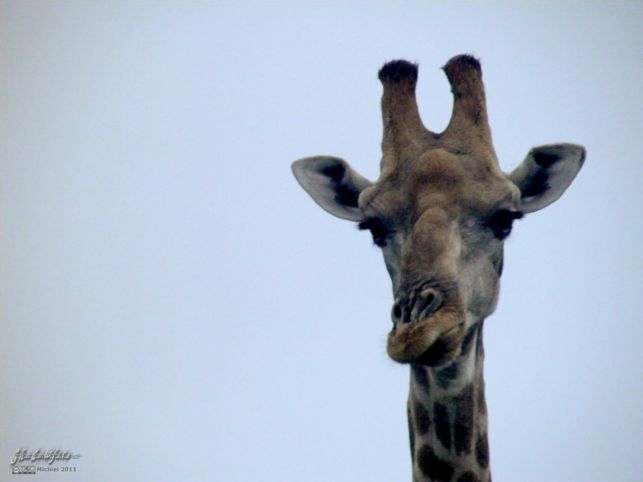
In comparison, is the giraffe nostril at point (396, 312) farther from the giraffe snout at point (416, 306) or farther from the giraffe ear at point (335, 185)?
the giraffe ear at point (335, 185)

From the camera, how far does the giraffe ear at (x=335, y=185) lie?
11.1 m

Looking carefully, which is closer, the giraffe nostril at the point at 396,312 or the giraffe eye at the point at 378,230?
the giraffe nostril at the point at 396,312

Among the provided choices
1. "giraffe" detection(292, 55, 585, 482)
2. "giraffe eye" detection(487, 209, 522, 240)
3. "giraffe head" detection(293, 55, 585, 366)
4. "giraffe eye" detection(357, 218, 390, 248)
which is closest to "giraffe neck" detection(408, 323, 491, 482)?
"giraffe" detection(292, 55, 585, 482)

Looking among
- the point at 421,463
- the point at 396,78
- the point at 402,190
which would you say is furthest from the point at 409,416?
the point at 396,78

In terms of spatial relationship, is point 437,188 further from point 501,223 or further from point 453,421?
point 453,421

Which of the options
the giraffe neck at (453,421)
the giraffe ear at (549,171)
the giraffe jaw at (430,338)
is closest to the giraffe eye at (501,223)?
the giraffe ear at (549,171)

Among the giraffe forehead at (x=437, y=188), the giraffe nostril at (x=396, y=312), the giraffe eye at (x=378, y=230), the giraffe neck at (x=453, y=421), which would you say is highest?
the giraffe forehead at (x=437, y=188)

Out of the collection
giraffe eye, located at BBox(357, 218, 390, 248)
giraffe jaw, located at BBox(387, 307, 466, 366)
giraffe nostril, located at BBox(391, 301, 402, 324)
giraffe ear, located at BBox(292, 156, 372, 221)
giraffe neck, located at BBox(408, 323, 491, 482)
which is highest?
giraffe ear, located at BBox(292, 156, 372, 221)

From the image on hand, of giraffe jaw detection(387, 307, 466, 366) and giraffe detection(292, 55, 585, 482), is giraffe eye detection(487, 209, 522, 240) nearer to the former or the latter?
giraffe detection(292, 55, 585, 482)

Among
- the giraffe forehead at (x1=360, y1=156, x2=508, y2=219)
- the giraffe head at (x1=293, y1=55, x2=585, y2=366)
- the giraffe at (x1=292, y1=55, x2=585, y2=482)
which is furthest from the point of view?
the giraffe forehead at (x1=360, y1=156, x2=508, y2=219)

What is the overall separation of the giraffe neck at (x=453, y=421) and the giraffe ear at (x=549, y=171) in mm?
1024

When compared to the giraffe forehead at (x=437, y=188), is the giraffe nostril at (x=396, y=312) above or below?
below

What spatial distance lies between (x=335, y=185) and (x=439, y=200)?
1.43 m

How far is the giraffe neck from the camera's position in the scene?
33.0 feet
